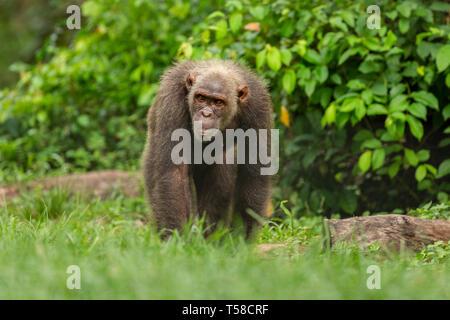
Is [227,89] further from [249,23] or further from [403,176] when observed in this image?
[403,176]

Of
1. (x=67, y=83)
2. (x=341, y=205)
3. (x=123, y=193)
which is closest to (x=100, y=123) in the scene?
(x=67, y=83)

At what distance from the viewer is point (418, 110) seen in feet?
23.6

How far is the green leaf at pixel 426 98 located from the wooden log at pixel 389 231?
1722mm

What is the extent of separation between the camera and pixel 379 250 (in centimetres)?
549

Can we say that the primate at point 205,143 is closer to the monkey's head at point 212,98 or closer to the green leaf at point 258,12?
the monkey's head at point 212,98

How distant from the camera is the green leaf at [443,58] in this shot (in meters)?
6.90

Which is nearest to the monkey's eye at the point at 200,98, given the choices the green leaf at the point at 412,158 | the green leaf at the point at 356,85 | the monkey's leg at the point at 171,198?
the monkey's leg at the point at 171,198

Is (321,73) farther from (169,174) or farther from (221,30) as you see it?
(169,174)

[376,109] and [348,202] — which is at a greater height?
[376,109]

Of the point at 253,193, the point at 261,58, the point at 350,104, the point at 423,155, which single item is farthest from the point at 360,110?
the point at 253,193

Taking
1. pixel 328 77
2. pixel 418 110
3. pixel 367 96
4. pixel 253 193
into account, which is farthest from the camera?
pixel 328 77

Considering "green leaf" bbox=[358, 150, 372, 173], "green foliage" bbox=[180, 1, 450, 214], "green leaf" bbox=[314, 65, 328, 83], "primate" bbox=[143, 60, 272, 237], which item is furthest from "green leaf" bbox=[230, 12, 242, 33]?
"green leaf" bbox=[358, 150, 372, 173]

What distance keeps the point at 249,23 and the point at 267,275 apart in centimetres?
490

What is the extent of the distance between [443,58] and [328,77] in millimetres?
1593
